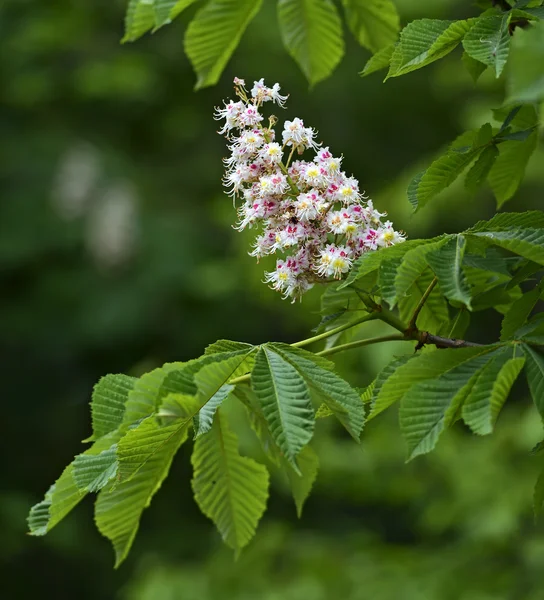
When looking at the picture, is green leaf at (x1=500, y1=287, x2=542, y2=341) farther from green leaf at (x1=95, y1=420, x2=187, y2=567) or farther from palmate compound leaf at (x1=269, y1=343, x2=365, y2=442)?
green leaf at (x1=95, y1=420, x2=187, y2=567)

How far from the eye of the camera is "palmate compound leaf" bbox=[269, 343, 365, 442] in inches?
57.0

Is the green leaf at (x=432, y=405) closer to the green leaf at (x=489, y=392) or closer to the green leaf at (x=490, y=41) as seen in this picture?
the green leaf at (x=489, y=392)

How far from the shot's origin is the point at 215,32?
230cm

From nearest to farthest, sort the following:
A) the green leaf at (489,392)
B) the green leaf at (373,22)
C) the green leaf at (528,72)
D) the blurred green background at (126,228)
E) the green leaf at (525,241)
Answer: the green leaf at (528,72), the green leaf at (489,392), the green leaf at (525,241), the green leaf at (373,22), the blurred green background at (126,228)

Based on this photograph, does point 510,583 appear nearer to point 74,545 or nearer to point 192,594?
point 192,594

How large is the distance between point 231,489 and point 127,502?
0.27 metres

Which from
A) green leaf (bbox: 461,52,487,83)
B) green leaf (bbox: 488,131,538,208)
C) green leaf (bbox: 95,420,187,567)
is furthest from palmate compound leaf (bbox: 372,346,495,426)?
green leaf (bbox: 488,131,538,208)

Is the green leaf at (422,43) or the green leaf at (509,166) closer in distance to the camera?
the green leaf at (422,43)

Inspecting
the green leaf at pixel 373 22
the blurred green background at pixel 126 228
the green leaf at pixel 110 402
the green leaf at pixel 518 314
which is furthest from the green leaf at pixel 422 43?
the blurred green background at pixel 126 228

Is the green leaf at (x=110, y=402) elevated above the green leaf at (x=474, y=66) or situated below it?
below

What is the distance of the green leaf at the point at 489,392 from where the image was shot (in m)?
1.35

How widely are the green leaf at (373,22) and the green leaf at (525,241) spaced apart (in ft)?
3.44

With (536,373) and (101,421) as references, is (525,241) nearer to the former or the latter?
(536,373)

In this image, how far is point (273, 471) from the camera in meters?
5.74
